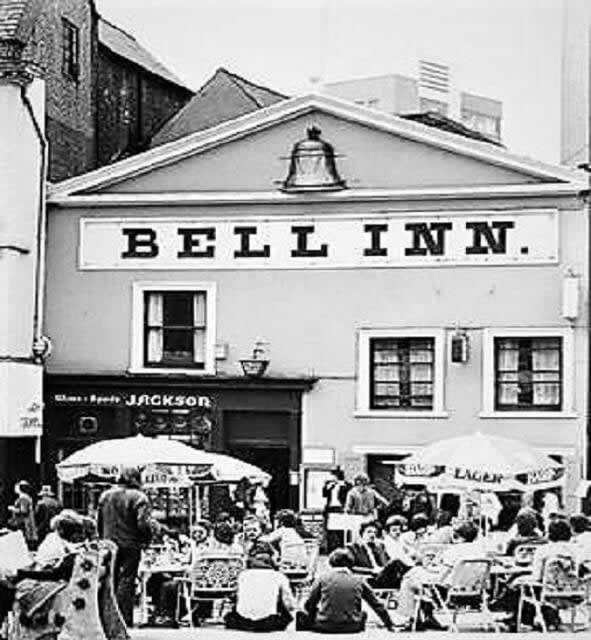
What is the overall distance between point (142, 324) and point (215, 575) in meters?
12.6

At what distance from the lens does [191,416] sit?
1121 inches

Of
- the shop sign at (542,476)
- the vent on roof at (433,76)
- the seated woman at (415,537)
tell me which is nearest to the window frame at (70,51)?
the shop sign at (542,476)

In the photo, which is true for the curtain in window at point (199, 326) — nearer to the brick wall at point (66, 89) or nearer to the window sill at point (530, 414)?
the brick wall at point (66, 89)

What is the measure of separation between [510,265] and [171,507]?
6903mm

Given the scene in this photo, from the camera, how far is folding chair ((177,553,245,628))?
1675 cm

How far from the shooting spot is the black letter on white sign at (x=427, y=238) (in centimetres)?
2789

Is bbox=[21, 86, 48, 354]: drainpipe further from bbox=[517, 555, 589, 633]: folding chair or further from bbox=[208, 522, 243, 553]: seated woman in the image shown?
bbox=[517, 555, 589, 633]: folding chair

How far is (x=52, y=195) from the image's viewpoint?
29.2m

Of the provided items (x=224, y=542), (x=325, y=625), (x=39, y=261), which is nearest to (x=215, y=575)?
(x=224, y=542)

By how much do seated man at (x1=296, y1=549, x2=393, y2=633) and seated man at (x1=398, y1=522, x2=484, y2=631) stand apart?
127 centimetres

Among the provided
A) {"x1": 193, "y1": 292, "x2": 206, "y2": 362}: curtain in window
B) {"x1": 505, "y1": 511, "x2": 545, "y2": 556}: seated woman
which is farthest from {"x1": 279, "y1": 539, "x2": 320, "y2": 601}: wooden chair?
{"x1": 193, "y1": 292, "x2": 206, "y2": 362}: curtain in window

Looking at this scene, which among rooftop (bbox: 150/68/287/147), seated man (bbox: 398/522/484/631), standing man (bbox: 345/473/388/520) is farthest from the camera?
rooftop (bbox: 150/68/287/147)

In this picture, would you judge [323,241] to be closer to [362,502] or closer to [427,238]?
[427,238]

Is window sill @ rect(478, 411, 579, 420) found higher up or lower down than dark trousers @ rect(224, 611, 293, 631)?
higher up
